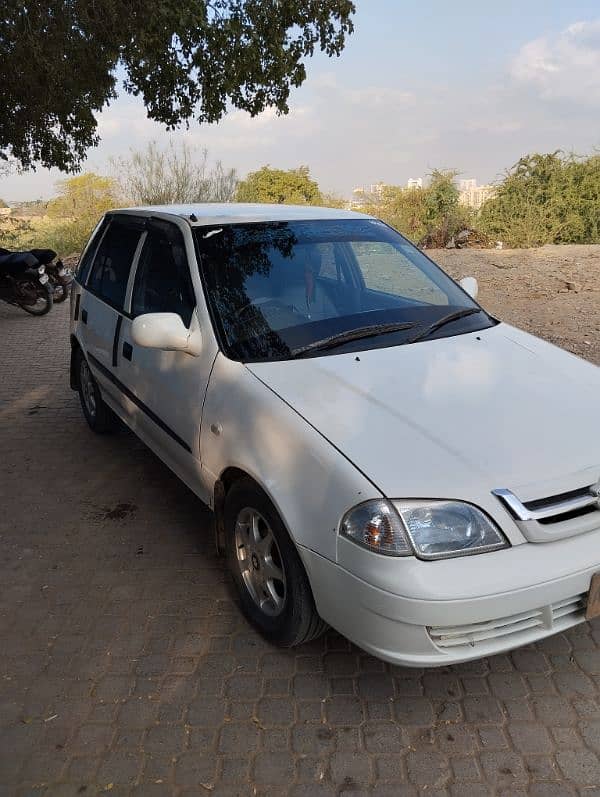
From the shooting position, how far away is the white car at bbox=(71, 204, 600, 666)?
85.0 inches

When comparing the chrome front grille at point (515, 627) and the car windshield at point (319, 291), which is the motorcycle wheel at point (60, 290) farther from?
the chrome front grille at point (515, 627)

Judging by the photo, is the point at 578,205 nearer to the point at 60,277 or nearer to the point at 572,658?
the point at 60,277

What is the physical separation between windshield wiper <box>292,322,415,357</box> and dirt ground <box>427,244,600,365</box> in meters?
4.94

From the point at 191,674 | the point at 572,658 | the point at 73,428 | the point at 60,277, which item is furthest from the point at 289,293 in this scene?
the point at 60,277

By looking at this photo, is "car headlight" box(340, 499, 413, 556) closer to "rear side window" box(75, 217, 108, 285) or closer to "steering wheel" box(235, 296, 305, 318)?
"steering wheel" box(235, 296, 305, 318)

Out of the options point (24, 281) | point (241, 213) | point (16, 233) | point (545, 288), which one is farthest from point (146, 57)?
point (16, 233)

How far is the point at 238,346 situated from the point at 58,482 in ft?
7.42

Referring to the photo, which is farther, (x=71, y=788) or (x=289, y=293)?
(x=289, y=293)

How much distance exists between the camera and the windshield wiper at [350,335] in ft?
9.98

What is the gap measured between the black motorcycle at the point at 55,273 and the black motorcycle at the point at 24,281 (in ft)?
0.65

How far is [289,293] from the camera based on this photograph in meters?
3.38

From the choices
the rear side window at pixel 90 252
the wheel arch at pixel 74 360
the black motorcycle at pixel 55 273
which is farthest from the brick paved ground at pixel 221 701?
the black motorcycle at pixel 55 273

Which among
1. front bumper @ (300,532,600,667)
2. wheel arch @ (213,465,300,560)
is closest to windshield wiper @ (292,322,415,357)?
wheel arch @ (213,465,300,560)

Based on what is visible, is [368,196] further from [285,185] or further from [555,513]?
[555,513]
